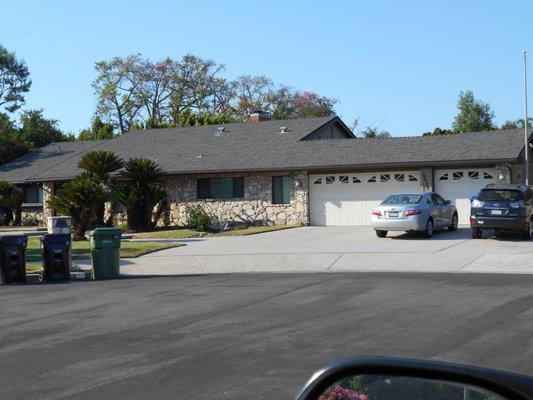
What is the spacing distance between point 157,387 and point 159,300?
6274 mm

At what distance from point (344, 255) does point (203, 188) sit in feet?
49.6

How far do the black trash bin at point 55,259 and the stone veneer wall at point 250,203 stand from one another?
15697 mm

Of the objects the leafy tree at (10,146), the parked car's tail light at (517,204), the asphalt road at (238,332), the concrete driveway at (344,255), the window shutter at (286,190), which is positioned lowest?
the asphalt road at (238,332)

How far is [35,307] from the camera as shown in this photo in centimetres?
1278

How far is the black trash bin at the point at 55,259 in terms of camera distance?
17.5m

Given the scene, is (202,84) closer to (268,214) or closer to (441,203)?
(268,214)

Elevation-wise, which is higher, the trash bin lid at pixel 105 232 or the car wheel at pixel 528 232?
the trash bin lid at pixel 105 232

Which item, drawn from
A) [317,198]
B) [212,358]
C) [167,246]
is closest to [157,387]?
[212,358]

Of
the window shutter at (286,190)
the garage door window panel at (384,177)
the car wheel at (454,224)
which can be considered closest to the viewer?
the car wheel at (454,224)

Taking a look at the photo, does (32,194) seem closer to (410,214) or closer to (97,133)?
(97,133)

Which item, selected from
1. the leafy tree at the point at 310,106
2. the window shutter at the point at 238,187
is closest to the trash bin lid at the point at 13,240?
the window shutter at the point at 238,187

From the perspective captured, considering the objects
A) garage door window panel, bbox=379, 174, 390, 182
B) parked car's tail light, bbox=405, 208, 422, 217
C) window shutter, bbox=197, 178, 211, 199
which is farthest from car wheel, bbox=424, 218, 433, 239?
window shutter, bbox=197, 178, 211, 199

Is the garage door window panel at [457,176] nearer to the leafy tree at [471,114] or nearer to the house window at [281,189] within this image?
the house window at [281,189]

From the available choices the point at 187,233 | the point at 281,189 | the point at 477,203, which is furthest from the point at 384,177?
the point at 187,233
